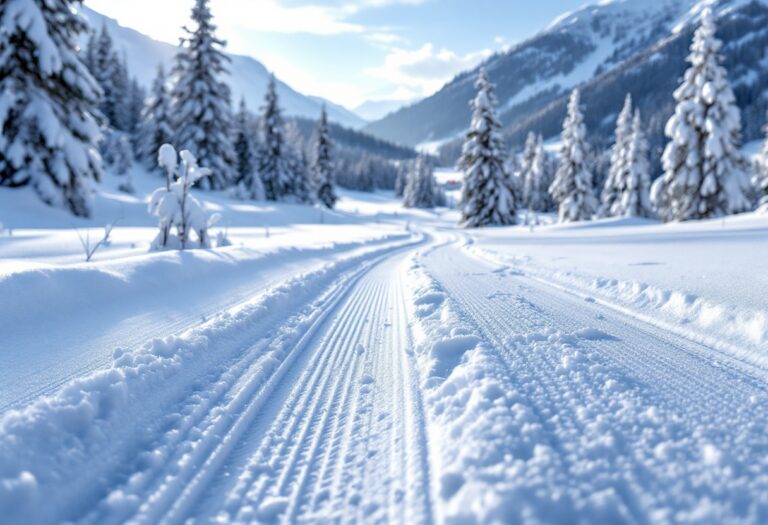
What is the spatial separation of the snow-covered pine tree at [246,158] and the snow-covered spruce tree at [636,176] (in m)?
29.7

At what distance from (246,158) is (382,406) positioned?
38242mm

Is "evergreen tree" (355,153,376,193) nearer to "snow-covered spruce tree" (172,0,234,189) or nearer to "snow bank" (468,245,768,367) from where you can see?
"snow-covered spruce tree" (172,0,234,189)

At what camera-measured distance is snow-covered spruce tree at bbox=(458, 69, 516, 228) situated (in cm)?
2888

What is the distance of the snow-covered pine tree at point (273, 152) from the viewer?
3597 cm

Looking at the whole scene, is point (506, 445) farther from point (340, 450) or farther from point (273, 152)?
point (273, 152)

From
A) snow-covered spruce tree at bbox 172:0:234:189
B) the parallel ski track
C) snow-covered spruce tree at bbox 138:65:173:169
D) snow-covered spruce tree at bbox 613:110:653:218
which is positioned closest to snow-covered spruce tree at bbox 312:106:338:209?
snow-covered spruce tree at bbox 138:65:173:169

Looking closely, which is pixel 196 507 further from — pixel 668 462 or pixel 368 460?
pixel 668 462

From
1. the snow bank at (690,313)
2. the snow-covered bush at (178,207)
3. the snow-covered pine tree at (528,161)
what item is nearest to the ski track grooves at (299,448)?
the snow bank at (690,313)

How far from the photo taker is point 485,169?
2952 cm

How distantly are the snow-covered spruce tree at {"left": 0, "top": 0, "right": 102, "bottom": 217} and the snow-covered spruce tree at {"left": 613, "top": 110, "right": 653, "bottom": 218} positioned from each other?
116 feet

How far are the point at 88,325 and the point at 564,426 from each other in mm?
3750

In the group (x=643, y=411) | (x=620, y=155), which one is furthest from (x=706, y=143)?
(x=643, y=411)

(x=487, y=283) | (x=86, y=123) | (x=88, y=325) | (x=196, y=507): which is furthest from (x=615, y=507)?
(x=86, y=123)

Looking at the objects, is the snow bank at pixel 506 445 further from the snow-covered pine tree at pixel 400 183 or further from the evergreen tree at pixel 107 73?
the snow-covered pine tree at pixel 400 183
